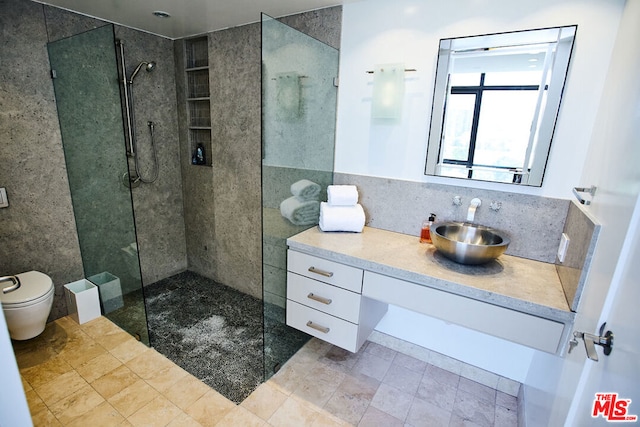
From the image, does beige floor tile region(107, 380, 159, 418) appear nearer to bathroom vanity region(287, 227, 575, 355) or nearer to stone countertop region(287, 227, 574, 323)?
bathroom vanity region(287, 227, 575, 355)

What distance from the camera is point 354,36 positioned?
2.11 metres

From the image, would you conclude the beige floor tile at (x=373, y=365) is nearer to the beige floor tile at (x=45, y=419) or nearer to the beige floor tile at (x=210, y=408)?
the beige floor tile at (x=210, y=408)

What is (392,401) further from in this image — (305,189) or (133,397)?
(133,397)

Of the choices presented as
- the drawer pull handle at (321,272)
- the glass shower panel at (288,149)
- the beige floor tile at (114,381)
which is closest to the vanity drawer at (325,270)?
the drawer pull handle at (321,272)

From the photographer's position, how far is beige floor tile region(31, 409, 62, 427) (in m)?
1.63

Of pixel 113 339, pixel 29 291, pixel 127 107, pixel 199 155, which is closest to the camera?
pixel 29 291

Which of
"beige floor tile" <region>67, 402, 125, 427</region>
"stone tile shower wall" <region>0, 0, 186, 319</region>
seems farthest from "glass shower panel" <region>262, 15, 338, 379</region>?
"stone tile shower wall" <region>0, 0, 186, 319</region>

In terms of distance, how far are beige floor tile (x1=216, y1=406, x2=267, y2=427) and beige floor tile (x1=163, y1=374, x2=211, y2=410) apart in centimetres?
25

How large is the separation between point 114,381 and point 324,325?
1.38 meters

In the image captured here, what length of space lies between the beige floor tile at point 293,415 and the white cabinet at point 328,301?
0.40 meters

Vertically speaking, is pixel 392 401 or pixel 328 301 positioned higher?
pixel 328 301

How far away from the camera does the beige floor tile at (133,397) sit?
5.74ft

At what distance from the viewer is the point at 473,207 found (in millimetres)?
1861

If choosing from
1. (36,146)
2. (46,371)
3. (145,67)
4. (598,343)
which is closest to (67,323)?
(46,371)
